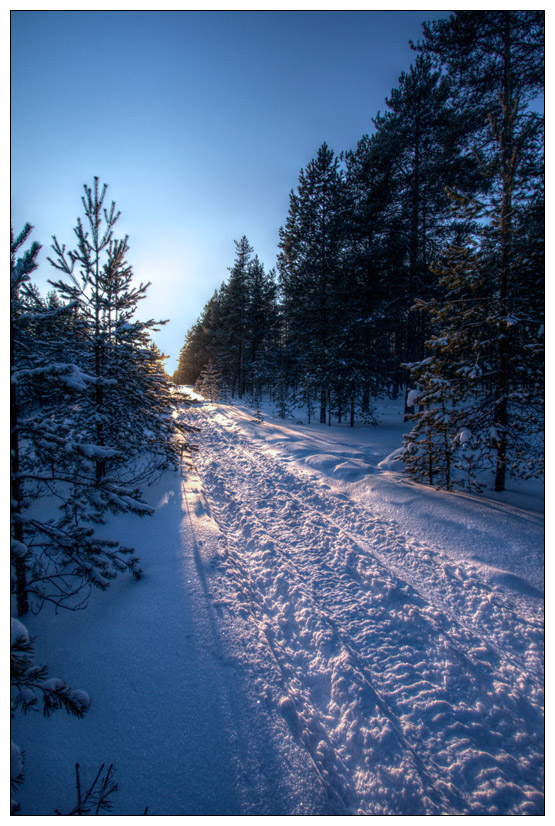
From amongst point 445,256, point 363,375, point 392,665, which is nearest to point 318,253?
point 363,375

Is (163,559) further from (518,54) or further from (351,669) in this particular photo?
(518,54)

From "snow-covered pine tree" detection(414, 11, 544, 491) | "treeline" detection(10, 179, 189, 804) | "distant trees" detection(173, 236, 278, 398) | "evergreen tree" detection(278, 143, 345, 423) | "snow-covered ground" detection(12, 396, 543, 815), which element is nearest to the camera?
"snow-covered ground" detection(12, 396, 543, 815)

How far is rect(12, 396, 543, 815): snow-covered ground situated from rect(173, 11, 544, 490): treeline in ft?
7.63

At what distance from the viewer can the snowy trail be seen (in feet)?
6.89

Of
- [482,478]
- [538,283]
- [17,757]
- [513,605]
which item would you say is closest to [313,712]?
[17,757]

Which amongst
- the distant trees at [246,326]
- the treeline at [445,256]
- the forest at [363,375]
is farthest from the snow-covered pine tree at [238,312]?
the forest at [363,375]

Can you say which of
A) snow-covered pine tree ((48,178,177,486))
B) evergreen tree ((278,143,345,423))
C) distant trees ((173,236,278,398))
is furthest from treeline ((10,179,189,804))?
distant trees ((173,236,278,398))

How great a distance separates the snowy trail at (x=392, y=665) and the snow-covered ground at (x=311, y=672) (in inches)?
0.6

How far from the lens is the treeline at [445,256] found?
6.50m

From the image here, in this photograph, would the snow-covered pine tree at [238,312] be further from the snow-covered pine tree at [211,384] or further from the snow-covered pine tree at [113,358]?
the snow-covered pine tree at [113,358]

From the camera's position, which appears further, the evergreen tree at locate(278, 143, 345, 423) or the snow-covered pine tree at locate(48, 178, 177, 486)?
the evergreen tree at locate(278, 143, 345, 423)

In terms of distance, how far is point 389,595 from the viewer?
380cm

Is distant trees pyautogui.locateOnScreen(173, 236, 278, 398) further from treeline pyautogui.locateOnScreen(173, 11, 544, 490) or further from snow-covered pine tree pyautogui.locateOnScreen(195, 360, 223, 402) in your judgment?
treeline pyautogui.locateOnScreen(173, 11, 544, 490)
